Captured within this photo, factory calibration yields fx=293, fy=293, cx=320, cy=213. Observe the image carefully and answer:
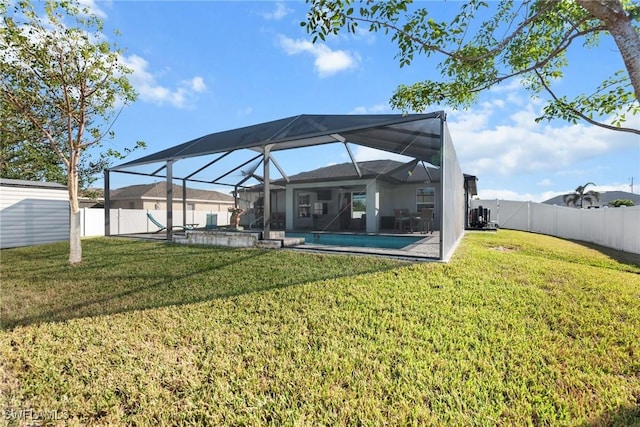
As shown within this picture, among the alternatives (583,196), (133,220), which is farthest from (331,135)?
(583,196)

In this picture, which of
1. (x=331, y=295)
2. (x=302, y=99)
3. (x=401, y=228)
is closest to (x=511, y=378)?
(x=331, y=295)

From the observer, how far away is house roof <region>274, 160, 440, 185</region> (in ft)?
47.9

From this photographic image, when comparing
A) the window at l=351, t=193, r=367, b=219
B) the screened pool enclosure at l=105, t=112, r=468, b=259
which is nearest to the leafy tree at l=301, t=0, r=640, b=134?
the screened pool enclosure at l=105, t=112, r=468, b=259

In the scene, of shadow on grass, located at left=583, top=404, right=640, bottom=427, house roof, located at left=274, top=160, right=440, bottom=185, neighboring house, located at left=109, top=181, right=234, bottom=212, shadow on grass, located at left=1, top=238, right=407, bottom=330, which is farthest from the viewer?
neighboring house, located at left=109, top=181, right=234, bottom=212

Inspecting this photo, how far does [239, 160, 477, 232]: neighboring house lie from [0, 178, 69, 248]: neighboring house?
9188 mm

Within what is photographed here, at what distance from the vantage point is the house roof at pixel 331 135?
6938 millimetres

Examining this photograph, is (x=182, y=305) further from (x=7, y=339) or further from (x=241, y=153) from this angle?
(x=241, y=153)

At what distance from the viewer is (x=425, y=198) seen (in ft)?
53.4

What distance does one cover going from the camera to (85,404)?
235cm

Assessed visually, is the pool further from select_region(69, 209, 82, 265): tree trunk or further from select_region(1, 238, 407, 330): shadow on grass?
select_region(69, 209, 82, 265): tree trunk

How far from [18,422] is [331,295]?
350cm

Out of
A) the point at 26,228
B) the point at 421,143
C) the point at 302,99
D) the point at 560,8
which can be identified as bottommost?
the point at 26,228

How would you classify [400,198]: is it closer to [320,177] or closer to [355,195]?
[355,195]

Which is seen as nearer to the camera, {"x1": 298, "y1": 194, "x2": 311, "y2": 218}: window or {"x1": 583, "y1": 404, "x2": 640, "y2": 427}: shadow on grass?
{"x1": 583, "y1": 404, "x2": 640, "y2": 427}: shadow on grass
